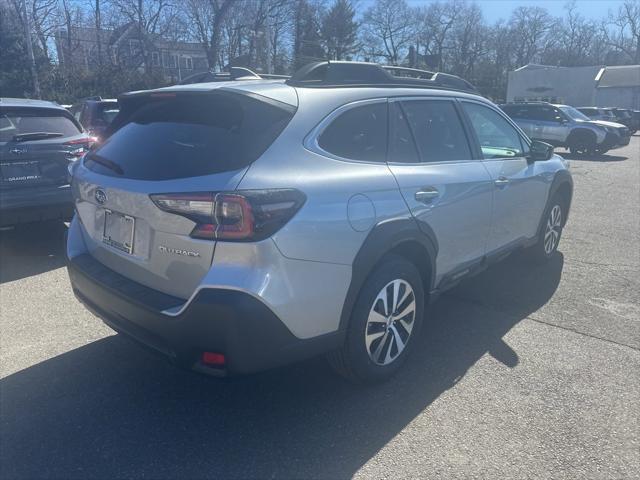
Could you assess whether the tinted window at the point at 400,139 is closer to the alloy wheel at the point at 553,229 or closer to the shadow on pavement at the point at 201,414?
the shadow on pavement at the point at 201,414

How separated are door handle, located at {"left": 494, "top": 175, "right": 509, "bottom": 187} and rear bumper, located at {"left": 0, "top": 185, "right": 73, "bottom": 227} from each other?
4.35 m

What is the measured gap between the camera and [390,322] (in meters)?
3.34

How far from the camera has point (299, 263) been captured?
260 cm

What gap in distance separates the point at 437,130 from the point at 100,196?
2.30m

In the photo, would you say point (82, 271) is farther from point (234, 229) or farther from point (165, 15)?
point (165, 15)

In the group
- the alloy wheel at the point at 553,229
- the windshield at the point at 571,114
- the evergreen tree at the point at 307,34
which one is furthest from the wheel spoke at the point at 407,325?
the evergreen tree at the point at 307,34

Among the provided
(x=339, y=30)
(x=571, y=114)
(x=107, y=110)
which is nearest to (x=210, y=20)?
(x=339, y=30)

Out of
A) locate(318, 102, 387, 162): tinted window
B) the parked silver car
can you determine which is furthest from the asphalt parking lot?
the parked silver car

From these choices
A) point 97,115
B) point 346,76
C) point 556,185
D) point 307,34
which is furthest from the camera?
point 307,34

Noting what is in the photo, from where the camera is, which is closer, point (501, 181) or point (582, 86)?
point (501, 181)

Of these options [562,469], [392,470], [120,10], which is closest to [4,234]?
[392,470]

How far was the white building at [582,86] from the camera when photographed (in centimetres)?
4891

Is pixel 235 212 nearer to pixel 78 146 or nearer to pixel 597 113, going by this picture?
pixel 78 146

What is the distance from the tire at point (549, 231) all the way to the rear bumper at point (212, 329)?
3.36 meters
